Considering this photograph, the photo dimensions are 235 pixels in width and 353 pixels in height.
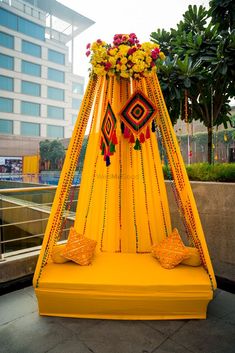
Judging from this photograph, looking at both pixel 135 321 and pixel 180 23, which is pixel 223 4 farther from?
pixel 135 321

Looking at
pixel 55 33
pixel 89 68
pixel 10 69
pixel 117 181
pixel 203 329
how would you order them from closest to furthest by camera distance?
Answer: pixel 203 329, pixel 89 68, pixel 117 181, pixel 10 69, pixel 55 33

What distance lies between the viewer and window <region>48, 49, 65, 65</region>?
3703 cm

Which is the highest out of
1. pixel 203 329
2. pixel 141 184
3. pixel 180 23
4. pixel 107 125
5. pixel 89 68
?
pixel 180 23

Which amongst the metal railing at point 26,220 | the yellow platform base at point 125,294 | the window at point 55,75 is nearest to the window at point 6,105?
the window at point 55,75

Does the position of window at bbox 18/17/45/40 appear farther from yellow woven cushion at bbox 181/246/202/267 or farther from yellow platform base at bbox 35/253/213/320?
yellow woven cushion at bbox 181/246/202/267

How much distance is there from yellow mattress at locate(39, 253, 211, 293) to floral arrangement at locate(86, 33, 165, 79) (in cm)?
224

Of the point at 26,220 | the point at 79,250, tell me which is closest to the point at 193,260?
the point at 79,250

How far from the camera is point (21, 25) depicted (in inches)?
1359

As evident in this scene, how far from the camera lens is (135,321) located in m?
2.56

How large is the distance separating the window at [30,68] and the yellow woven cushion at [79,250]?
36.7 meters

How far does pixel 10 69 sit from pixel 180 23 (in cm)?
3408

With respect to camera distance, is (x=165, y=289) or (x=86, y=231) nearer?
(x=165, y=289)

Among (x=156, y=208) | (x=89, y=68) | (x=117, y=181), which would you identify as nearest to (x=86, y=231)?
(x=117, y=181)

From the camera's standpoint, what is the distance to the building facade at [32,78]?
32250 mm
